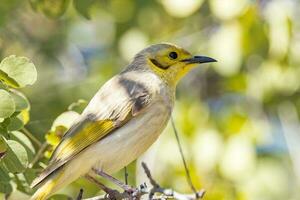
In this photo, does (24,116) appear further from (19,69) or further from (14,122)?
(19,69)

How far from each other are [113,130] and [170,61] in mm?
940

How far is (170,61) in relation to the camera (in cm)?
685

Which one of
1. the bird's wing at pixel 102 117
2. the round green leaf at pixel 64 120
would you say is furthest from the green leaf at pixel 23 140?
the round green leaf at pixel 64 120

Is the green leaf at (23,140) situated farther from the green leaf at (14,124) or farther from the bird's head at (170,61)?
the bird's head at (170,61)

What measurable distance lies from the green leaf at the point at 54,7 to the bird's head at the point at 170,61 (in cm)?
Answer: 66

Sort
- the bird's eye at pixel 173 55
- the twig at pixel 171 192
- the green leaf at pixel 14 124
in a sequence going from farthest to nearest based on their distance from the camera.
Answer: the bird's eye at pixel 173 55
the green leaf at pixel 14 124
the twig at pixel 171 192

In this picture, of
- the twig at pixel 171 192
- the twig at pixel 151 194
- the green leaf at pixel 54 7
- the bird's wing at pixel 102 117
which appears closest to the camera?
the twig at pixel 171 192

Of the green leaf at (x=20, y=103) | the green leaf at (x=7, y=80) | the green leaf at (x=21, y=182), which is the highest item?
the green leaf at (x=7, y=80)

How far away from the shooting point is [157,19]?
9594 mm

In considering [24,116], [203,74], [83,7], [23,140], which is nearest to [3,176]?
[23,140]

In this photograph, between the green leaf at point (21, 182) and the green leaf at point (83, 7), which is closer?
the green leaf at point (21, 182)

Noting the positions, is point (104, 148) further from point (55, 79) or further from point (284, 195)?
point (55, 79)

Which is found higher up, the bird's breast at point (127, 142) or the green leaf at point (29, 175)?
the green leaf at point (29, 175)

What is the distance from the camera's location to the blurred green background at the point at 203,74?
24.3 ft
